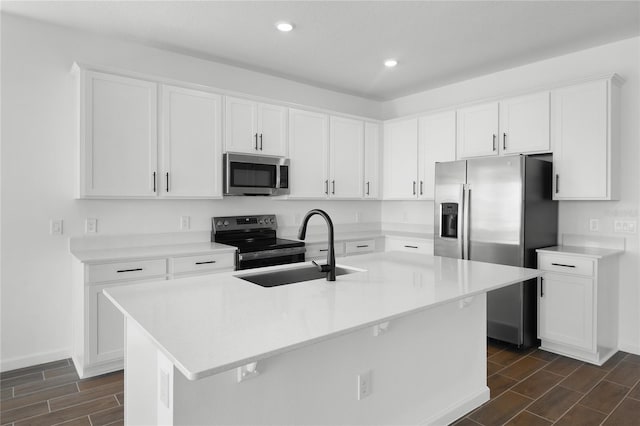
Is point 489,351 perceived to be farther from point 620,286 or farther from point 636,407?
point 620,286

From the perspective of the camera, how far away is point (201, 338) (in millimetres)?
1218

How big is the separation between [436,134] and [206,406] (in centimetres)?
388

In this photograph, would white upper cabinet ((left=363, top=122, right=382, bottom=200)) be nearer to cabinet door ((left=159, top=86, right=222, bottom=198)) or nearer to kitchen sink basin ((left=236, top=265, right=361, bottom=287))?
cabinet door ((left=159, top=86, right=222, bottom=198))

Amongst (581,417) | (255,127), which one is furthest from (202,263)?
(581,417)

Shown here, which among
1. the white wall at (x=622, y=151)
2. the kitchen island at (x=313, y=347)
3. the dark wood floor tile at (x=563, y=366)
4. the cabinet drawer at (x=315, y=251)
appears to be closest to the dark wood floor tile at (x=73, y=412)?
the kitchen island at (x=313, y=347)

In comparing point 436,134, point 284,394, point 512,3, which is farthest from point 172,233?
point 512,3

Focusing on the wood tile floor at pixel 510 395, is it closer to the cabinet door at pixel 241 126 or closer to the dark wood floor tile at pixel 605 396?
the dark wood floor tile at pixel 605 396

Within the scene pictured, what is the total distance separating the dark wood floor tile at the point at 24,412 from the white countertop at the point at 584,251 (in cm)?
382

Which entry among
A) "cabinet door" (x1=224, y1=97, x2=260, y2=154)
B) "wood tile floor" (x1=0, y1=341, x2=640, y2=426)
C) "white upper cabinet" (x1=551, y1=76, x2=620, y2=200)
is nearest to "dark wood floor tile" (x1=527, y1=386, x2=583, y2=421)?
"wood tile floor" (x1=0, y1=341, x2=640, y2=426)

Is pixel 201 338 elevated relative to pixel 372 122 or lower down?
lower down

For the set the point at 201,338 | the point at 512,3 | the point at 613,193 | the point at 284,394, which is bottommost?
the point at 284,394

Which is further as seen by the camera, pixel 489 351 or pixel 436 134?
pixel 436 134

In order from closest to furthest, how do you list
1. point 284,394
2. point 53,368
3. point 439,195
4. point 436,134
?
point 284,394 < point 53,368 < point 439,195 < point 436,134

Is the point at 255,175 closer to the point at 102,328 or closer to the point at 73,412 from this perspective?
the point at 102,328
